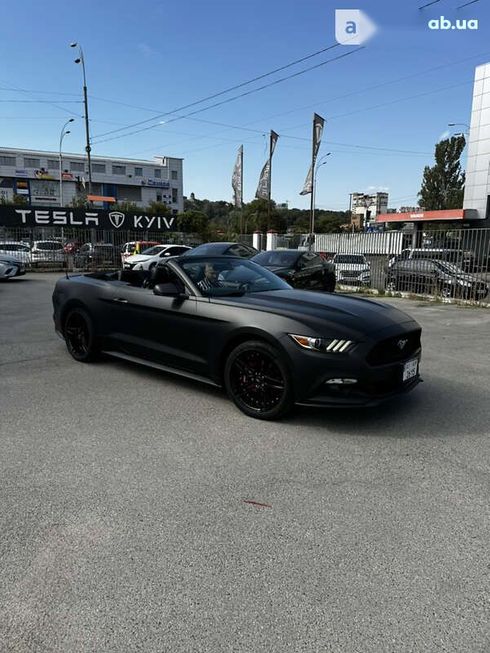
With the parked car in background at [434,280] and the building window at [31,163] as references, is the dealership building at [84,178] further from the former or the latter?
the parked car in background at [434,280]

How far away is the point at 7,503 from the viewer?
296cm

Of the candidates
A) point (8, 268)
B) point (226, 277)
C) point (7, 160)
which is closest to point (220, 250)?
point (8, 268)

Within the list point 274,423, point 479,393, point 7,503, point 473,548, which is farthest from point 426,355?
point 7,503

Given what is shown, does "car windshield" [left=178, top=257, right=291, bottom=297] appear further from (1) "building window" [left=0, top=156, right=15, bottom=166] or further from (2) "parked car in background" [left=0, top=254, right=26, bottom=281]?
(1) "building window" [left=0, top=156, right=15, bottom=166]

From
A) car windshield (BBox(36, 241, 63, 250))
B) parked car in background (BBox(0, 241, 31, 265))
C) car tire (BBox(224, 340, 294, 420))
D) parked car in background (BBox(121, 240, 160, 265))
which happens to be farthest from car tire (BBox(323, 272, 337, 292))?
parked car in background (BBox(0, 241, 31, 265))

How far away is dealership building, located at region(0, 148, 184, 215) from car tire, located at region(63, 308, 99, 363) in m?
90.9

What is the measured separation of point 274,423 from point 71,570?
7.35ft

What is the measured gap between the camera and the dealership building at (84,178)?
99000 millimetres

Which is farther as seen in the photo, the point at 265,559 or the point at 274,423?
the point at 274,423

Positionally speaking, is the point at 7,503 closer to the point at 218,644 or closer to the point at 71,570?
the point at 71,570

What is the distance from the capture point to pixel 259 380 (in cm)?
434

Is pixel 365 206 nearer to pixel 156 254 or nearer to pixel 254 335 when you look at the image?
pixel 156 254

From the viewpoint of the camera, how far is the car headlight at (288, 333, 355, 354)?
3982mm

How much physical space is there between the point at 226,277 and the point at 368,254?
59.9 ft
